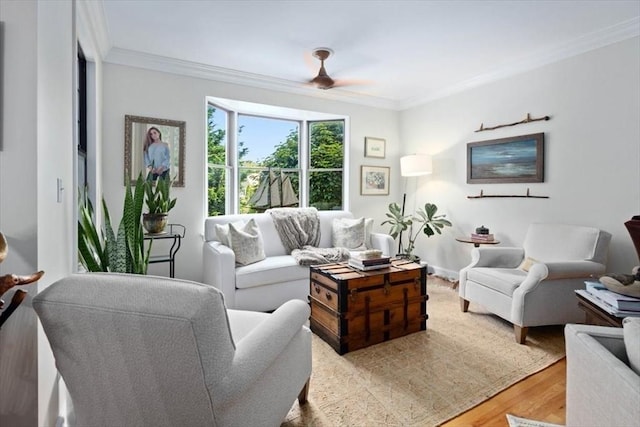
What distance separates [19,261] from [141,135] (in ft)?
8.40

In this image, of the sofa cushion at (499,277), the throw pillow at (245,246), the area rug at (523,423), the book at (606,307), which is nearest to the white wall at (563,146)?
the sofa cushion at (499,277)

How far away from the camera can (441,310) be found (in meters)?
3.08

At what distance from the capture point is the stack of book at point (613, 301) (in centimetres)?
148

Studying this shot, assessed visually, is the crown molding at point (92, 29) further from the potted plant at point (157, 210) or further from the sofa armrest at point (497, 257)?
the sofa armrest at point (497, 257)

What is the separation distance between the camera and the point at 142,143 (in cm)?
333

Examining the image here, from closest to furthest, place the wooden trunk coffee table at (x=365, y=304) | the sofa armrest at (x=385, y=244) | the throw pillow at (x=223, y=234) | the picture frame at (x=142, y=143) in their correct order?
the wooden trunk coffee table at (x=365, y=304) < the throw pillow at (x=223, y=234) < the picture frame at (x=142, y=143) < the sofa armrest at (x=385, y=244)

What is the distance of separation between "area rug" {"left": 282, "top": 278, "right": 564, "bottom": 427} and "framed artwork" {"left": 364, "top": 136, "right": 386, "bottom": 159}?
2686 millimetres

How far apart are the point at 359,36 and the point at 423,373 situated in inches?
106

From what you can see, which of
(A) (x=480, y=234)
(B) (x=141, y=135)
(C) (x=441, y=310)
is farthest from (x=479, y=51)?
(B) (x=141, y=135)

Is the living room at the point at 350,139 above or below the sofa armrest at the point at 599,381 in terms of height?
above

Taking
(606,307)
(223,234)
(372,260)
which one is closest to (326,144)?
(223,234)

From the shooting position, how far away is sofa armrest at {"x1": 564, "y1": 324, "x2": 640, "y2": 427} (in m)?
0.91

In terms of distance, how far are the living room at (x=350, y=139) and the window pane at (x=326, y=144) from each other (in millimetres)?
199

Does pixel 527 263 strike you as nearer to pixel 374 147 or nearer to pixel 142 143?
pixel 374 147
